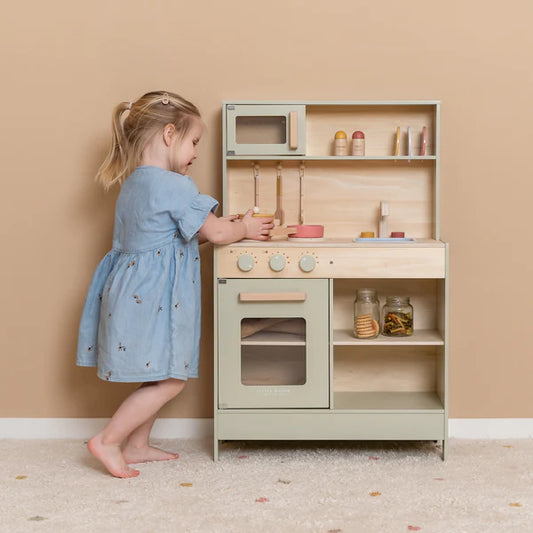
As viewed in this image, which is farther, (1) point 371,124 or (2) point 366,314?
(1) point 371,124

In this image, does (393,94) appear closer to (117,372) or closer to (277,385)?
(277,385)

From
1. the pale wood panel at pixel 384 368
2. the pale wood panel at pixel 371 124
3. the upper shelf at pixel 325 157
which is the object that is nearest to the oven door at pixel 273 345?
the pale wood panel at pixel 384 368

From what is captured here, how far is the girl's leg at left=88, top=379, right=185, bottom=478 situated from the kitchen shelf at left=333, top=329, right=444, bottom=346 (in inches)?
22.2

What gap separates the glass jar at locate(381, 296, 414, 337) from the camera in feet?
8.65

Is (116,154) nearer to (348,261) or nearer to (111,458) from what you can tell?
(348,261)

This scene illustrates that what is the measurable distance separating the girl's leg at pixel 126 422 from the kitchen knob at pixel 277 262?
18.9 inches

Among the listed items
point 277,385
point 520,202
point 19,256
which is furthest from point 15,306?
point 520,202

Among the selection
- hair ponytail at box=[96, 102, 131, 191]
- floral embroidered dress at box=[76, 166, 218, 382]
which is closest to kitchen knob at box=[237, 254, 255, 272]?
floral embroidered dress at box=[76, 166, 218, 382]

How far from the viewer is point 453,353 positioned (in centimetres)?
283

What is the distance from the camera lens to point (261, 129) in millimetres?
2707

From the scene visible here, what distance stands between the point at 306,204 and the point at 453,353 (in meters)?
0.77

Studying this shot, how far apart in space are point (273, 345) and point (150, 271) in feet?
1.55

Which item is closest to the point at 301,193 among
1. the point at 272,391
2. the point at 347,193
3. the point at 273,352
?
the point at 347,193

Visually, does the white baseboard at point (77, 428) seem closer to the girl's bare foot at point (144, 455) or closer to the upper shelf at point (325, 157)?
the girl's bare foot at point (144, 455)
